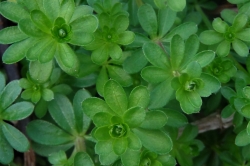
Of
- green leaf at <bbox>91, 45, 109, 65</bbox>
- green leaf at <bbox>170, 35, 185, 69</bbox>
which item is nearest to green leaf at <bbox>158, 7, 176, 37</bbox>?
green leaf at <bbox>170, 35, 185, 69</bbox>

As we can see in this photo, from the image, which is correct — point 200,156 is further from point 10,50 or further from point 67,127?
point 10,50


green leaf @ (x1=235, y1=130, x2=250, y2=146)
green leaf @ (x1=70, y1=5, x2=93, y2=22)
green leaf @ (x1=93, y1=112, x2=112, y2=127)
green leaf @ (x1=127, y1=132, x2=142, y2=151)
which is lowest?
green leaf @ (x1=235, y1=130, x2=250, y2=146)

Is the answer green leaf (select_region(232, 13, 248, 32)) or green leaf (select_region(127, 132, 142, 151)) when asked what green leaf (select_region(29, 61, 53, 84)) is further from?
green leaf (select_region(232, 13, 248, 32))

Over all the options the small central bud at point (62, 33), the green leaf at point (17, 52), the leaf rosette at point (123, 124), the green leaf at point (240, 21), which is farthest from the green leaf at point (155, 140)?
the green leaf at point (240, 21)

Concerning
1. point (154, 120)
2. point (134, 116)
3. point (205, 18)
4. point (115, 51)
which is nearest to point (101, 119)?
point (134, 116)

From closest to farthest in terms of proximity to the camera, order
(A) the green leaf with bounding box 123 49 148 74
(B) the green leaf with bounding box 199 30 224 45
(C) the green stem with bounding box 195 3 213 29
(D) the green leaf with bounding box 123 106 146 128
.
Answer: (D) the green leaf with bounding box 123 106 146 128
(A) the green leaf with bounding box 123 49 148 74
(B) the green leaf with bounding box 199 30 224 45
(C) the green stem with bounding box 195 3 213 29

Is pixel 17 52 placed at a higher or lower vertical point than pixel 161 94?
higher

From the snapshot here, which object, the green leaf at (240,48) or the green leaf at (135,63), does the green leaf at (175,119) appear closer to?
the green leaf at (135,63)

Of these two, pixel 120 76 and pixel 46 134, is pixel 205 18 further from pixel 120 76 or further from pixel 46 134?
pixel 46 134

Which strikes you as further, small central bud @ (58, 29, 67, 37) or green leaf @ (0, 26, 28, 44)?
green leaf @ (0, 26, 28, 44)
